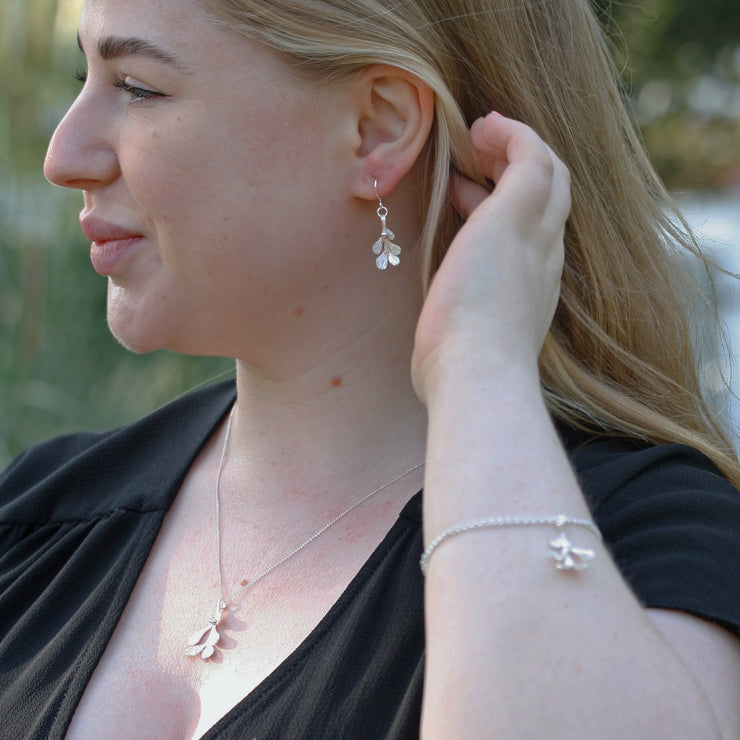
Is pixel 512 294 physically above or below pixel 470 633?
above

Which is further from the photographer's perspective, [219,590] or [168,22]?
[219,590]

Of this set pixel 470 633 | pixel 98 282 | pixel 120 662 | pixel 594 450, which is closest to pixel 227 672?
pixel 120 662

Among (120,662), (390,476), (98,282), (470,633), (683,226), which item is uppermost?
(683,226)

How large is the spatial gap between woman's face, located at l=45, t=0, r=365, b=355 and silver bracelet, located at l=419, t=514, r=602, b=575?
0.60m

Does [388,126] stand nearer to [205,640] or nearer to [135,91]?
[135,91]

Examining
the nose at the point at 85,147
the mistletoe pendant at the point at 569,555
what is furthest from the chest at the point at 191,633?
the nose at the point at 85,147

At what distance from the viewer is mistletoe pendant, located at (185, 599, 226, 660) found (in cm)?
162

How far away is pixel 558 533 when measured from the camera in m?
1.22

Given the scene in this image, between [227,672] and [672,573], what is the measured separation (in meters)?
0.69

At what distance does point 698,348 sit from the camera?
2.06 metres

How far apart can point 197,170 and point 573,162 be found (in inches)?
26.4

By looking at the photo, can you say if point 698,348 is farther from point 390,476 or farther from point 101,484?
point 101,484

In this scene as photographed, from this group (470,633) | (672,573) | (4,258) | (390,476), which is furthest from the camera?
(4,258)

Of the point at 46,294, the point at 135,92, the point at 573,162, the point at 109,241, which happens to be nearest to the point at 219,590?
the point at 109,241
